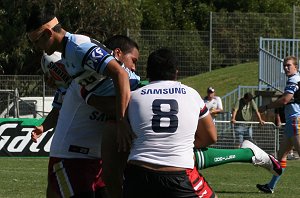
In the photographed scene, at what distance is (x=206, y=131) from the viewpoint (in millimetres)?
6875

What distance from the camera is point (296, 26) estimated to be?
33812mm

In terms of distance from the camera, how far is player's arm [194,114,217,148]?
22.4 feet

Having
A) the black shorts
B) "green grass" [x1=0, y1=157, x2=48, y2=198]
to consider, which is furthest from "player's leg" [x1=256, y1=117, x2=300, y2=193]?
the black shorts

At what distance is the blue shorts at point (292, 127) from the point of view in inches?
Answer: 579

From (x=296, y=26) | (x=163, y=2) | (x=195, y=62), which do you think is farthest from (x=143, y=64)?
(x=163, y=2)

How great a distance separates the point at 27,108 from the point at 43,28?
22.8 meters

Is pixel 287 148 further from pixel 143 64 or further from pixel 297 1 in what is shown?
pixel 297 1

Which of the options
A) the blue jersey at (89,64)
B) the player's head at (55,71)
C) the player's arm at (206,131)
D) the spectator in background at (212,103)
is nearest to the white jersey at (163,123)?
the player's arm at (206,131)

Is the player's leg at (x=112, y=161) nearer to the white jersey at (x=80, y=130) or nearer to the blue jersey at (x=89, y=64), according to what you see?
the white jersey at (x=80, y=130)

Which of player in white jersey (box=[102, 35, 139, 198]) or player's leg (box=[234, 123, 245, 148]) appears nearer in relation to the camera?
player in white jersey (box=[102, 35, 139, 198])

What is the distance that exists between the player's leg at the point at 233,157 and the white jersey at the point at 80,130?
32.6 inches

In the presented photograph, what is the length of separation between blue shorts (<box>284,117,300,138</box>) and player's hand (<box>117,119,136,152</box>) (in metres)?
8.33

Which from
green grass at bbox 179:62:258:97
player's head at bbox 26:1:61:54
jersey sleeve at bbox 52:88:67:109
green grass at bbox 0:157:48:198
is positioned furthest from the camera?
green grass at bbox 179:62:258:97

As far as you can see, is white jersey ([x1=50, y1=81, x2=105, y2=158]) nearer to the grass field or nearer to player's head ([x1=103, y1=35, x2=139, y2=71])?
player's head ([x1=103, y1=35, x2=139, y2=71])
